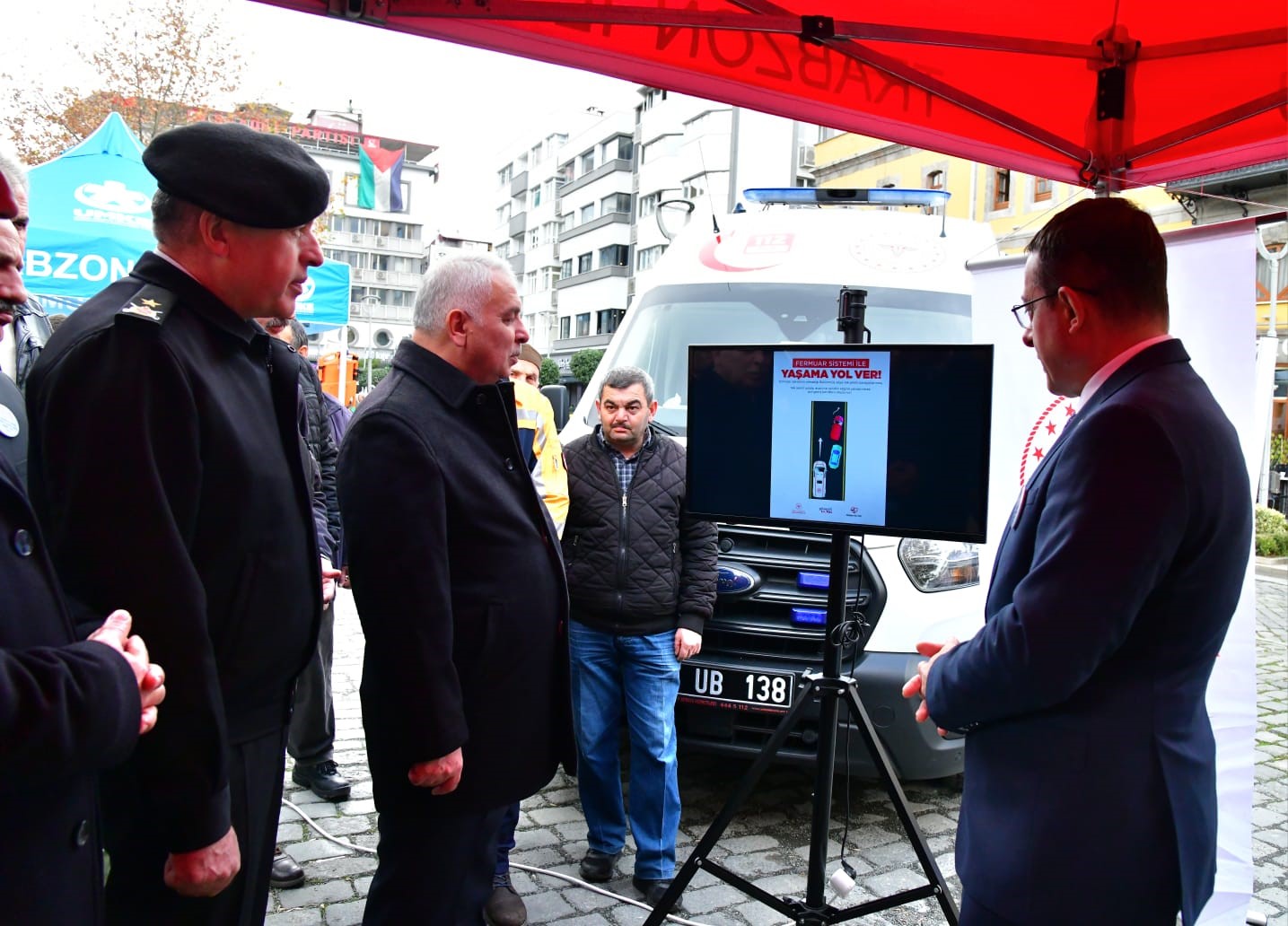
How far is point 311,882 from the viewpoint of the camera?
3.78 metres

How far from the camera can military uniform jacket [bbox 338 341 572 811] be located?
2369mm

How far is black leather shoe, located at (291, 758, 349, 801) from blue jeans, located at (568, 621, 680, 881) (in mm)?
1279

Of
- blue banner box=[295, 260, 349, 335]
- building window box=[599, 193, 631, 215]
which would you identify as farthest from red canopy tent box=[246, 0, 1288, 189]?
building window box=[599, 193, 631, 215]

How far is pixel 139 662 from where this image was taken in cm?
153

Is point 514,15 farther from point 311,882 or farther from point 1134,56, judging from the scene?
point 311,882

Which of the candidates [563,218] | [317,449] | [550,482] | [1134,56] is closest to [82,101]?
[317,449]

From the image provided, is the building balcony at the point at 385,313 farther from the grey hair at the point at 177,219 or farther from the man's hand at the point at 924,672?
the man's hand at the point at 924,672

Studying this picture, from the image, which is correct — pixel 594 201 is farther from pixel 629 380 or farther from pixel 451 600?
pixel 451 600

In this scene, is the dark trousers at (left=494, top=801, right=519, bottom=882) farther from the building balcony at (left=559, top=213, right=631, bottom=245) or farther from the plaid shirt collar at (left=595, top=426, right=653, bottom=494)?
the building balcony at (left=559, top=213, right=631, bottom=245)

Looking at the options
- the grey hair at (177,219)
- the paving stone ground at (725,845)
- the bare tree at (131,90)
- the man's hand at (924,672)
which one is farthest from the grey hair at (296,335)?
the bare tree at (131,90)

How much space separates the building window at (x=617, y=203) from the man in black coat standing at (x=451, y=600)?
67.5 m

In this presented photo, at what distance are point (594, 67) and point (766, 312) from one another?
8.51 ft

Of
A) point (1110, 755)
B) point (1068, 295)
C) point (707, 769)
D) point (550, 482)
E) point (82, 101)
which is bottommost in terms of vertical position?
point (707, 769)

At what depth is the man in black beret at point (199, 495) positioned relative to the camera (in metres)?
1.74
